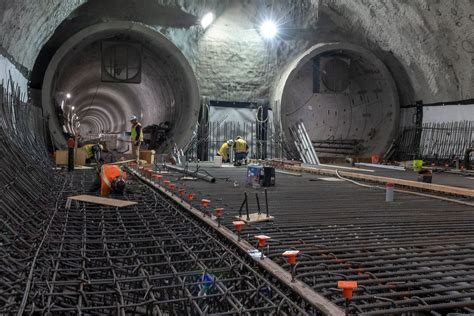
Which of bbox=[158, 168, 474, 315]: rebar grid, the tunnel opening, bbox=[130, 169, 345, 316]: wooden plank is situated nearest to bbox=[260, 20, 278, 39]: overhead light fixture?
the tunnel opening

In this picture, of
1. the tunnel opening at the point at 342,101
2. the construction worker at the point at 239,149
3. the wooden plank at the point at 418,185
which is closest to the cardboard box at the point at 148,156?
the construction worker at the point at 239,149

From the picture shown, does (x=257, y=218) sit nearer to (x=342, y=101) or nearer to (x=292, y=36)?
(x=292, y=36)

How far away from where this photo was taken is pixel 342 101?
16859 millimetres

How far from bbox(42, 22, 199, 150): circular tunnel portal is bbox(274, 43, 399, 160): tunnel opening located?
2958mm

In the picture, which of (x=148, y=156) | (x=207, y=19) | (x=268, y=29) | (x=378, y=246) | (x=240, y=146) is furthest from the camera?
(x=268, y=29)

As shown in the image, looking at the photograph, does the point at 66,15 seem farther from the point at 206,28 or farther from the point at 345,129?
the point at 345,129

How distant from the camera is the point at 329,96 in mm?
17312

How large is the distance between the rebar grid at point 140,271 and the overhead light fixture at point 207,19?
9632 millimetres

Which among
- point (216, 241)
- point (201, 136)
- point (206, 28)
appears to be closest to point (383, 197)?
point (216, 241)

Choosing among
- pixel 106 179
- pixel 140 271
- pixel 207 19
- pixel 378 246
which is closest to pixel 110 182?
pixel 106 179

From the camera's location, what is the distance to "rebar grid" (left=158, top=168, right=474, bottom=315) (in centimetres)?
230

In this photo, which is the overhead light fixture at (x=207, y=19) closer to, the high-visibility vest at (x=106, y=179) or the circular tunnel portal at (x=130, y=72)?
the circular tunnel portal at (x=130, y=72)

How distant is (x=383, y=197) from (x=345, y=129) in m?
10.9

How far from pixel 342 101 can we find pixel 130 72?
737cm
